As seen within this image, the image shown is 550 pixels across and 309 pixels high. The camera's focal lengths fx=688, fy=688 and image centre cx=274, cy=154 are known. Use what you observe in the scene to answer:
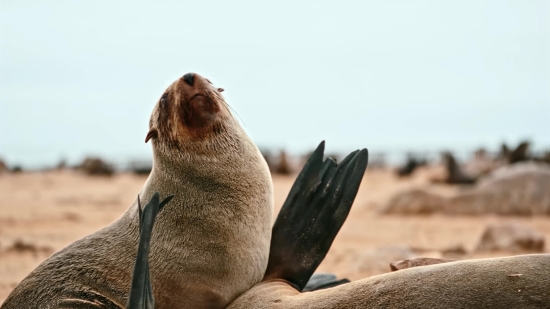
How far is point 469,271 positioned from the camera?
264cm

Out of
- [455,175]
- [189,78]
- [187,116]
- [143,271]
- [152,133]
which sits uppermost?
[189,78]

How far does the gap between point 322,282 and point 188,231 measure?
42.3 inches

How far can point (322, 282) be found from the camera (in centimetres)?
403

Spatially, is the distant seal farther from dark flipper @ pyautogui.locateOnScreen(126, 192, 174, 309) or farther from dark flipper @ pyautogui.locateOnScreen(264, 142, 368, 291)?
dark flipper @ pyautogui.locateOnScreen(126, 192, 174, 309)

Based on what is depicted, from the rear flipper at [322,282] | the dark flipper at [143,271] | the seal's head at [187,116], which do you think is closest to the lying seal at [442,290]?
the rear flipper at [322,282]

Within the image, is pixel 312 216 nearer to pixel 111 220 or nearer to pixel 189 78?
pixel 189 78

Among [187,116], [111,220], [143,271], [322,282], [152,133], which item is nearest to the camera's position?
[143,271]

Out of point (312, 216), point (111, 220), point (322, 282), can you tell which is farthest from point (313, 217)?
point (111, 220)

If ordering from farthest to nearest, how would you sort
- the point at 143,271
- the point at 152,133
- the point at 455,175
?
the point at 455,175 < the point at 152,133 < the point at 143,271

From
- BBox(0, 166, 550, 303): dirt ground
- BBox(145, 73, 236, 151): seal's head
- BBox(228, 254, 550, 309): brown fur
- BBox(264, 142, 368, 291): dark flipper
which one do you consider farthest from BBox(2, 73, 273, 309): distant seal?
BBox(0, 166, 550, 303): dirt ground

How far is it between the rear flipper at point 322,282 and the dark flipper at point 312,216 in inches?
10.1

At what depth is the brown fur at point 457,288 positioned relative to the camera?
2457mm

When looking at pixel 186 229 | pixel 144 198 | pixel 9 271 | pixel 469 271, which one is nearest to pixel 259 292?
pixel 186 229

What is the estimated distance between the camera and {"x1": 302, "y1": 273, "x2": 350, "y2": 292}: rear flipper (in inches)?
155
